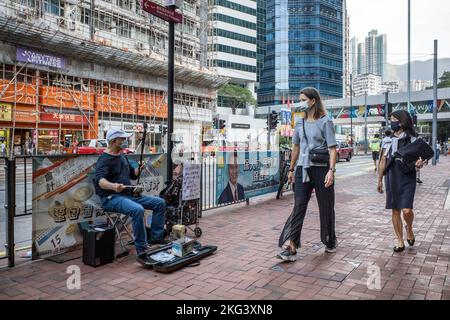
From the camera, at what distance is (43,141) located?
28969mm

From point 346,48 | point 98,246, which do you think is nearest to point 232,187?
point 98,246

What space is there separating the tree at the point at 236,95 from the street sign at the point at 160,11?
6483cm

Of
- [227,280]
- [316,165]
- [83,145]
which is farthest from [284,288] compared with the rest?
[83,145]

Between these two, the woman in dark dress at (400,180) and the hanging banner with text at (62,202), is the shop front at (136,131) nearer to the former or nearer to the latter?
the hanging banner with text at (62,202)

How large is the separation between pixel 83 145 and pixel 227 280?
71.7 feet

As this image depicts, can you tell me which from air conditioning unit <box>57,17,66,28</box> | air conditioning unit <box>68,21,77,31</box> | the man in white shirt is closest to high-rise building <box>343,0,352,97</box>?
air conditioning unit <box>68,21,77,31</box>

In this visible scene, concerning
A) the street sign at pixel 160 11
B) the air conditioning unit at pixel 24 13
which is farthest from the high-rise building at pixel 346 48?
the street sign at pixel 160 11

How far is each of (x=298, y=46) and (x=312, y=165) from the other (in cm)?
10905

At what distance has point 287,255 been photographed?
4.79 meters

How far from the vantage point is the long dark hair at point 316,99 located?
16.0 ft

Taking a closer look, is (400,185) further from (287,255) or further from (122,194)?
(122,194)

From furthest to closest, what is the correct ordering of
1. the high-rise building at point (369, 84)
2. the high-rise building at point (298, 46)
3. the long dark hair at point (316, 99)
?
the high-rise building at point (369, 84) → the high-rise building at point (298, 46) → the long dark hair at point (316, 99)

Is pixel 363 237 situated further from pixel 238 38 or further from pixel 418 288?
pixel 238 38

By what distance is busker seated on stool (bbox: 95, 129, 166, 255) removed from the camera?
4.96 meters
